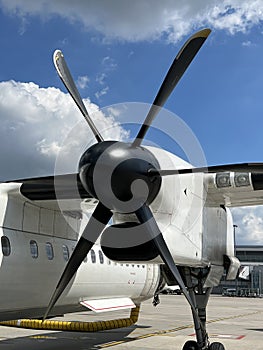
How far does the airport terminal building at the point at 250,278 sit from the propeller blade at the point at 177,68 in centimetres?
5430

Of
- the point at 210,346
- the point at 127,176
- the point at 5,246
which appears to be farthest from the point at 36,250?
the point at 210,346

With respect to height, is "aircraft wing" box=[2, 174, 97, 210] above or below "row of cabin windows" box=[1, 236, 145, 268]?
above

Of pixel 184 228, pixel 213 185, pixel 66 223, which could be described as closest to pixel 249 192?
pixel 213 185

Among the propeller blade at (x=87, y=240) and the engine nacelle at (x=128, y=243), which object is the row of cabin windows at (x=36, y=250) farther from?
the engine nacelle at (x=128, y=243)

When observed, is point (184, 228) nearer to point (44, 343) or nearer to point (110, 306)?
point (110, 306)

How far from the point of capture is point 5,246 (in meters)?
8.98

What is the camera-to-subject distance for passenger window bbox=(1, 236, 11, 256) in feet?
29.3

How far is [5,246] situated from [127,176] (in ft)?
9.31

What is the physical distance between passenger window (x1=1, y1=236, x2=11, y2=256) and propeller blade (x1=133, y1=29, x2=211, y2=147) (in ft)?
11.1

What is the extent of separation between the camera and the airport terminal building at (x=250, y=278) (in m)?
65.6

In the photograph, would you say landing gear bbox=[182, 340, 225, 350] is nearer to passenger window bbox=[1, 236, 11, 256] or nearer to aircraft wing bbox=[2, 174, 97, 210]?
aircraft wing bbox=[2, 174, 97, 210]

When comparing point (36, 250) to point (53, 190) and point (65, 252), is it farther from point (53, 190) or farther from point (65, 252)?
point (53, 190)

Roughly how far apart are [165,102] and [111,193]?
2.38 meters

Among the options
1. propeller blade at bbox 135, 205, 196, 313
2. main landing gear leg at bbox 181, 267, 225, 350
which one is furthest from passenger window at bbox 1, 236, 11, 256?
main landing gear leg at bbox 181, 267, 225, 350
